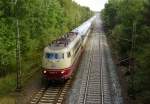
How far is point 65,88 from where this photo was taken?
29672mm

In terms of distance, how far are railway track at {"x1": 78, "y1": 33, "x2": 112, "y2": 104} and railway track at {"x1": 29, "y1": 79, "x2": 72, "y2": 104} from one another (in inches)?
59.4

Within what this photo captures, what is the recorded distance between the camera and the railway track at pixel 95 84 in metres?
26.5

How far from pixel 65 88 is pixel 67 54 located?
300 centimetres

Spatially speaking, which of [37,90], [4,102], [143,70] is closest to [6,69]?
[37,90]

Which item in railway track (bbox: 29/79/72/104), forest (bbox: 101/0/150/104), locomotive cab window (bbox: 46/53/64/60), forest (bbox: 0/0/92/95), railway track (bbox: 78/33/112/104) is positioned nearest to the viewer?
forest (bbox: 101/0/150/104)

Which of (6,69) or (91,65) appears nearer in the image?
(6,69)

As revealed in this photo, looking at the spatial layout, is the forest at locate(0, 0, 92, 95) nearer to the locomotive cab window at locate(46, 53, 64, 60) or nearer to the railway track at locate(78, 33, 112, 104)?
the locomotive cab window at locate(46, 53, 64, 60)

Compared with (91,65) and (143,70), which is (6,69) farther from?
(143,70)

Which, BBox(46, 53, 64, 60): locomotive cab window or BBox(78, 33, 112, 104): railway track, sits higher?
BBox(46, 53, 64, 60): locomotive cab window

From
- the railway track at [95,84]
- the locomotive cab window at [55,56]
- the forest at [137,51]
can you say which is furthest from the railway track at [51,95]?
the forest at [137,51]

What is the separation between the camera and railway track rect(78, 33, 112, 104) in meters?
26.5

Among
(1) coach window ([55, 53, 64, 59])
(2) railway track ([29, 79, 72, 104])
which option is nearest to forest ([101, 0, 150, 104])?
(2) railway track ([29, 79, 72, 104])

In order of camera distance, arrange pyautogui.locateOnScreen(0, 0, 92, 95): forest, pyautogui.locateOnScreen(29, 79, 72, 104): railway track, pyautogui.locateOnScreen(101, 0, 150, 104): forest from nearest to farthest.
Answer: pyautogui.locateOnScreen(101, 0, 150, 104): forest < pyautogui.locateOnScreen(29, 79, 72, 104): railway track < pyautogui.locateOnScreen(0, 0, 92, 95): forest

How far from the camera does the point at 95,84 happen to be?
3122cm
